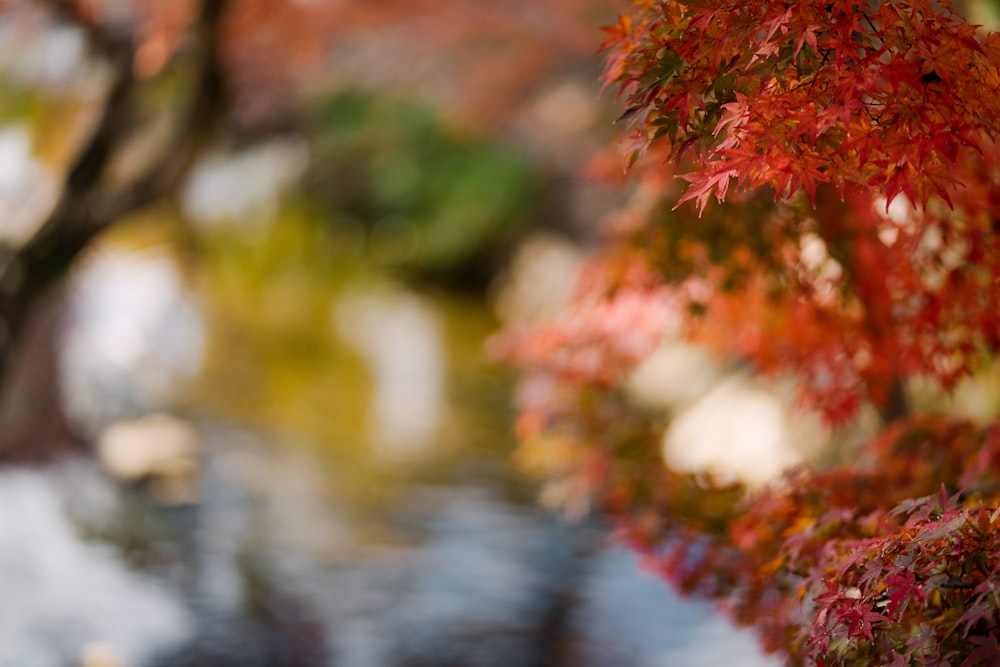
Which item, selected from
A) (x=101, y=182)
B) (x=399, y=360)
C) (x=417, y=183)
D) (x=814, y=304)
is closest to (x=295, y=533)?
(x=101, y=182)

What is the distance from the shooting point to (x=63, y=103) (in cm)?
812

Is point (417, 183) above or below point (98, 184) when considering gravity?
above

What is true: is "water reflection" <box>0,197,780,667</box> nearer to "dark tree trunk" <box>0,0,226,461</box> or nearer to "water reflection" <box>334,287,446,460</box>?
"water reflection" <box>334,287,446,460</box>

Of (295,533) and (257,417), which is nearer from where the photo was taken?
(295,533)

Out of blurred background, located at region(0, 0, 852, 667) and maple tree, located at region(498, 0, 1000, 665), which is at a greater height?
blurred background, located at region(0, 0, 852, 667)

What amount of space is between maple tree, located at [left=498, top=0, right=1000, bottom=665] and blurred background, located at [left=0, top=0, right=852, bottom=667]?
140cm

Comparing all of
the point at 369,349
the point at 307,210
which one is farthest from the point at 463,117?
the point at 307,210

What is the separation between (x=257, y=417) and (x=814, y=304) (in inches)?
266

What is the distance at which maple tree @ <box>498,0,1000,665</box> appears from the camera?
231 cm

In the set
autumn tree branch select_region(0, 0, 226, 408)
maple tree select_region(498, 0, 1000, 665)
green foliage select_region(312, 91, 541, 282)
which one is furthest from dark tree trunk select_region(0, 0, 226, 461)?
green foliage select_region(312, 91, 541, 282)

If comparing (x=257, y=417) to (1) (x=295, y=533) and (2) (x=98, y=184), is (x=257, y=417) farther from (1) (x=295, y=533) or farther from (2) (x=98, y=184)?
(2) (x=98, y=184)

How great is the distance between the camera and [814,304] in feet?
13.8

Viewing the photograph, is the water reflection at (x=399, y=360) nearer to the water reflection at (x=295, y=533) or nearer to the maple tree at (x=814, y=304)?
the water reflection at (x=295, y=533)

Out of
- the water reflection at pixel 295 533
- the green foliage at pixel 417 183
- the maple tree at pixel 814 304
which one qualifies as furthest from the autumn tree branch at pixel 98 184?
the green foliage at pixel 417 183
